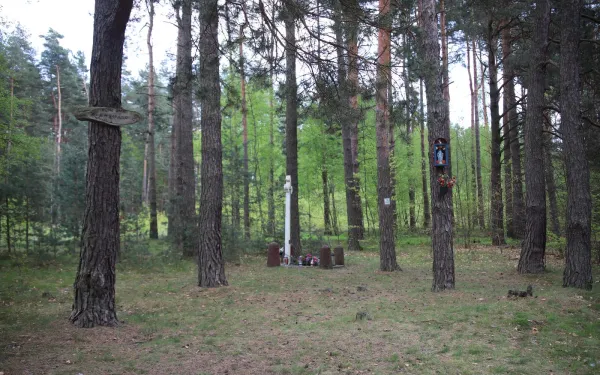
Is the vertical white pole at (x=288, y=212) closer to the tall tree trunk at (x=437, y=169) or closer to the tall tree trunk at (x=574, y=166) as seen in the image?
the tall tree trunk at (x=437, y=169)

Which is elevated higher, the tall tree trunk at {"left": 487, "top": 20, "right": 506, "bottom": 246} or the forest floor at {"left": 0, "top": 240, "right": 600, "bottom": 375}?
the tall tree trunk at {"left": 487, "top": 20, "right": 506, "bottom": 246}

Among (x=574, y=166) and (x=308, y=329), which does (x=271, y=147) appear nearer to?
(x=574, y=166)

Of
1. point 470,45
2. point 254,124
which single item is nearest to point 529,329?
point 254,124

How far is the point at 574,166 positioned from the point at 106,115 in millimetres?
7509

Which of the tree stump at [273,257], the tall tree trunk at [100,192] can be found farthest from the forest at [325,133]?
the tree stump at [273,257]

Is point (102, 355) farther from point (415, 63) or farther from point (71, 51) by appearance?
point (71, 51)

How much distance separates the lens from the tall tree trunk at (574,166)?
7379 mm

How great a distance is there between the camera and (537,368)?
13.5ft

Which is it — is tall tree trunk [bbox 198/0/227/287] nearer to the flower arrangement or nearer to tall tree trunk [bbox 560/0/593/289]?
the flower arrangement

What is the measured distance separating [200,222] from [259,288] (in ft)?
5.84

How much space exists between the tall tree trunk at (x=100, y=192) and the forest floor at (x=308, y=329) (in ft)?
1.14

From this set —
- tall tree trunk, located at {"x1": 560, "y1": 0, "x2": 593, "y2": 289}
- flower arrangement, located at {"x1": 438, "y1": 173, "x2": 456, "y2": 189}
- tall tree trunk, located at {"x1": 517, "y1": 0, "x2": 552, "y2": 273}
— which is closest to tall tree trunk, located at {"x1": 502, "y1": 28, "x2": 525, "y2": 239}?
tall tree trunk, located at {"x1": 517, "y1": 0, "x2": 552, "y2": 273}

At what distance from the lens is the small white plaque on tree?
5168mm

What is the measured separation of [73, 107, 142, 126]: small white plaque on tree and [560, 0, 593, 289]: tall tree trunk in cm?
712
